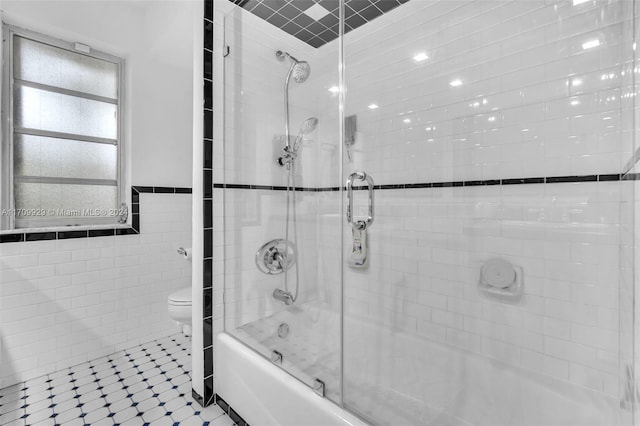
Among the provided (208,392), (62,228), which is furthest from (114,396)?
(62,228)

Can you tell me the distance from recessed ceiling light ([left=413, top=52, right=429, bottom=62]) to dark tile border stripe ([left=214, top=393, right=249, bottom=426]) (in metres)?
2.12

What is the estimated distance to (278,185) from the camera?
1.73 m

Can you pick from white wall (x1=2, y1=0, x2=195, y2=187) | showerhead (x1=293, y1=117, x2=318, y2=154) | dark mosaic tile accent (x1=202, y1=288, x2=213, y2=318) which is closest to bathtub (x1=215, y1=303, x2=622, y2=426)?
dark mosaic tile accent (x1=202, y1=288, x2=213, y2=318)

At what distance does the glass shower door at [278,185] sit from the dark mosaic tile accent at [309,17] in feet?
0.13

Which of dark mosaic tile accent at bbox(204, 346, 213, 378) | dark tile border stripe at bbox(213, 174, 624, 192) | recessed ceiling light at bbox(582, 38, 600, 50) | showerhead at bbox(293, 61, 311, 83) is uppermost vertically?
showerhead at bbox(293, 61, 311, 83)

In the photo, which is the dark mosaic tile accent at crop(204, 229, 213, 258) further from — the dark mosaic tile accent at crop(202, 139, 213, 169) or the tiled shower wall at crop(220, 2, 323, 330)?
the dark mosaic tile accent at crop(202, 139, 213, 169)

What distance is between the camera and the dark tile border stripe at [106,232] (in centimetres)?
197

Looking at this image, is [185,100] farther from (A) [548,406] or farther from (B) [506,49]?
(A) [548,406]

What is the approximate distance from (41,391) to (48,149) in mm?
1578

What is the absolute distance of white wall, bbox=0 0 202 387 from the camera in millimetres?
2000

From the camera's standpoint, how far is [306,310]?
1700 mm

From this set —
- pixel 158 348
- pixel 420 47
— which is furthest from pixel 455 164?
pixel 158 348

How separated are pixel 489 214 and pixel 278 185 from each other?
109 cm

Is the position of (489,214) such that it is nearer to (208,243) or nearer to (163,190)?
(208,243)
